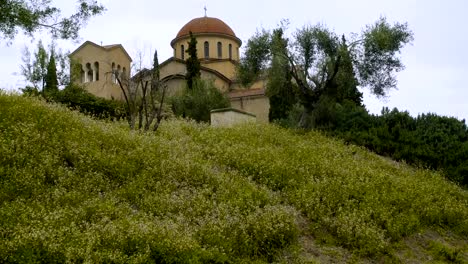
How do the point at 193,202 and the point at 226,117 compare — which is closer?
the point at 193,202

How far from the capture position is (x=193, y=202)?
507 inches

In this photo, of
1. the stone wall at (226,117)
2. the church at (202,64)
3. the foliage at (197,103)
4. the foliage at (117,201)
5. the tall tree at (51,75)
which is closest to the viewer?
the foliage at (117,201)

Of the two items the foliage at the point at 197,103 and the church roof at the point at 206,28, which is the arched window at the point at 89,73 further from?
the foliage at the point at 197,103

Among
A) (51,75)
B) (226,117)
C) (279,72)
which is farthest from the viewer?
(51,75)

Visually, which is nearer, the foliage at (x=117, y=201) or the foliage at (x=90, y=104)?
the foliage at (x=117, y=201)

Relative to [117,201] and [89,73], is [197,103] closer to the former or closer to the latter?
[89,73]

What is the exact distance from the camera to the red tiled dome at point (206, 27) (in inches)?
2247

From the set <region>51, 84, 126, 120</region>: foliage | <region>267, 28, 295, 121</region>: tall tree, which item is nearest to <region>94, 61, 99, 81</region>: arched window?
<region>51, 84, 126, 120</region>: foliage

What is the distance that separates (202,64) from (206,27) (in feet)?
13.7

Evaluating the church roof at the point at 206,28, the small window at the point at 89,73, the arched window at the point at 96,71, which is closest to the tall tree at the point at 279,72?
the arched window at the point at 96,71

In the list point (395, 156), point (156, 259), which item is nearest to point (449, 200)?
point (395, 156)

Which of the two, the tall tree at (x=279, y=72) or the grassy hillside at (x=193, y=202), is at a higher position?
the tall tree at (x=279, y=72)

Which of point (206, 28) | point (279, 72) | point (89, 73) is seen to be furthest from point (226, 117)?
point (206, 28)

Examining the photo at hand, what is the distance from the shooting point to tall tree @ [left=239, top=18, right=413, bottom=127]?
88.5ft
